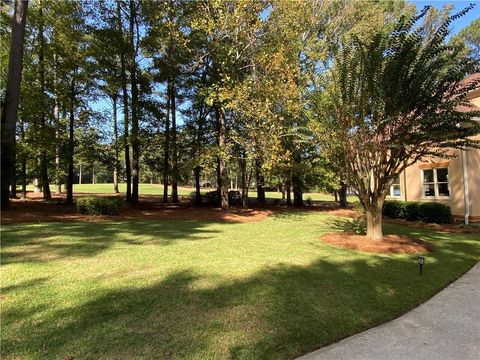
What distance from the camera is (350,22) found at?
68.5 ft

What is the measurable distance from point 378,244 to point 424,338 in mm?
4947

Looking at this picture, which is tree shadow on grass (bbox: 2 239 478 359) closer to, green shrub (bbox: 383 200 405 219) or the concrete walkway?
the concrete walkway

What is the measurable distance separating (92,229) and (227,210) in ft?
25.3

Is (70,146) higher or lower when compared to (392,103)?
higher

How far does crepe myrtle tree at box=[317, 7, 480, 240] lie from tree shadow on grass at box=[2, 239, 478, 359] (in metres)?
3.72

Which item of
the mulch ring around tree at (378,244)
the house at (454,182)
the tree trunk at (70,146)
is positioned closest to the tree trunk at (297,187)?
the house at (454,182)

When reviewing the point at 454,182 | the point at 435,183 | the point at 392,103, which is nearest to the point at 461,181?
the point at 454,182

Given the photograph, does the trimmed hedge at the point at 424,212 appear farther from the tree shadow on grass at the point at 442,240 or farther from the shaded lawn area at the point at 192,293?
the shaded lawn area at the point at 192,293

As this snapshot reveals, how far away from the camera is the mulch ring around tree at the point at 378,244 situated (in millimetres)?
8164

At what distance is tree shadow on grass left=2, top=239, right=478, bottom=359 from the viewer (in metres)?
3.32

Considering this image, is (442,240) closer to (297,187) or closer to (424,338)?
(424,338)

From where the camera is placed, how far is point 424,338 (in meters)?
3.91

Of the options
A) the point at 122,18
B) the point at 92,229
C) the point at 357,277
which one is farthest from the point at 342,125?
the point at 122,18

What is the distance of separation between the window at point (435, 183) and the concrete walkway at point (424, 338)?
1241 cm
